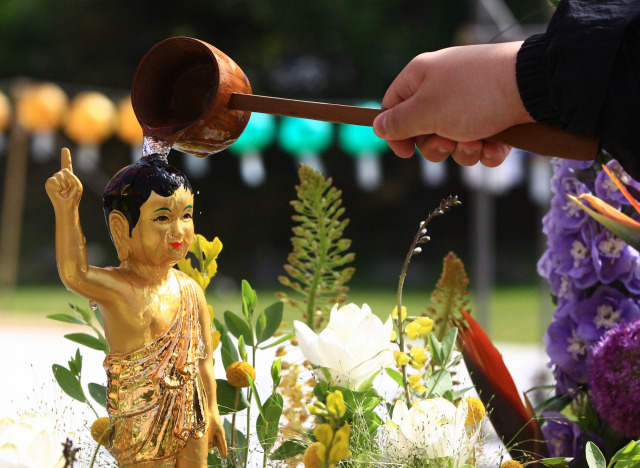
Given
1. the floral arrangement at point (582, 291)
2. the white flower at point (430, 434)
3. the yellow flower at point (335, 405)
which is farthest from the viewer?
the floral arrangement at point (582, 291)

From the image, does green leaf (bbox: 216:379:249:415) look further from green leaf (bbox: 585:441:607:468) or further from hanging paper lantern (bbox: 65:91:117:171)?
hanging paper lantern (bbox: 65:91:117:171)

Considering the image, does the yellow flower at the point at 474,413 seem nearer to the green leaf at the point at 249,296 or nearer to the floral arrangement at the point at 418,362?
the floral arrangement at the point at 418,362

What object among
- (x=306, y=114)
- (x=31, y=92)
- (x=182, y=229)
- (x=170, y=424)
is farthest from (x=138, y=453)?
(x=31, y=92)

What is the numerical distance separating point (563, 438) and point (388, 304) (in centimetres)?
689

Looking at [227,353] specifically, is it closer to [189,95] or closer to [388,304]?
[189,95]

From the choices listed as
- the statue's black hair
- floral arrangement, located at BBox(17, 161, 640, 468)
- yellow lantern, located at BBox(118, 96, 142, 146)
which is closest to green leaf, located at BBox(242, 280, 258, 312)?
floral arrangement, located at BBox(17, 161, 640, 468)

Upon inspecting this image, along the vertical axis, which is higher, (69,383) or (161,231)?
(161,231)

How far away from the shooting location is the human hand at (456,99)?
0.60 meters

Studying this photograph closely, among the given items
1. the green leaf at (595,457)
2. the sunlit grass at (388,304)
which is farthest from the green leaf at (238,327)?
the sunlit grass at (388,304)

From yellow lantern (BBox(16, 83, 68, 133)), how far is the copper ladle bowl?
195 inches

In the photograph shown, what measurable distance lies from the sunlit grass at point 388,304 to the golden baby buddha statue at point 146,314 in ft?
17.4

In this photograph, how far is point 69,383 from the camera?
0.71m

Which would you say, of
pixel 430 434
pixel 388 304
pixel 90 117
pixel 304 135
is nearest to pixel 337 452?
pixel 430 434

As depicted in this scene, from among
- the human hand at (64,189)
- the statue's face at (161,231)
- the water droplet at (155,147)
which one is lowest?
the statue's face at (161,231)
